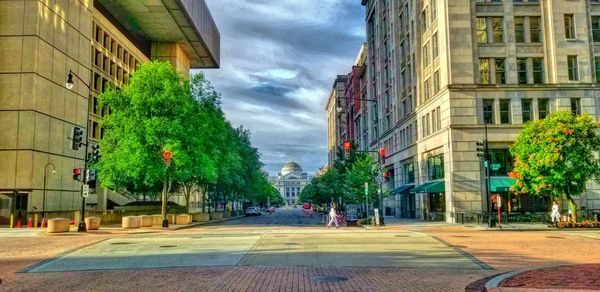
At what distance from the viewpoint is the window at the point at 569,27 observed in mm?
44594

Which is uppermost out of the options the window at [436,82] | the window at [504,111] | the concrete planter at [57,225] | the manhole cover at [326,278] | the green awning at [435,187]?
the window at [436,82]

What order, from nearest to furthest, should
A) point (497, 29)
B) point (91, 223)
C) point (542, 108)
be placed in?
point (91, 223) < point (542, 108) < point (497, 29)

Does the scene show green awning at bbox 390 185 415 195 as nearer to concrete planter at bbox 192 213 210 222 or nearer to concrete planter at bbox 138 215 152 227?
concrete planter at bbox 192 213 210 222

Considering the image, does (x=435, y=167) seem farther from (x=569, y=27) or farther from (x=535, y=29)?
(x=569, y=27)

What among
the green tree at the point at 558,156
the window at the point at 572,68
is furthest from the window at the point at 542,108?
the green tree at the point at 558,156

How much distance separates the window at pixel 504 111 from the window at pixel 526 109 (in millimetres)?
1188

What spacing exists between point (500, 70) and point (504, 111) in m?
3.53

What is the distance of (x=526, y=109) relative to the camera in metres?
43.8

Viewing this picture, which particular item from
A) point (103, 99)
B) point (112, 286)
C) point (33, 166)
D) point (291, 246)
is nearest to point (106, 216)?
point (33, 166)

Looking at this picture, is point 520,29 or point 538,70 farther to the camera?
point 520,29

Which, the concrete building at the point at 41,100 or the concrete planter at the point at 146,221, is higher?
the concrete building at the point at 41,100

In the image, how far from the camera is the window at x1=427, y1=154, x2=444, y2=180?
46594mm

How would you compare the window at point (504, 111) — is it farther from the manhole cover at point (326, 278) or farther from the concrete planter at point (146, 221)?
the manhole cover at point (326, 278)

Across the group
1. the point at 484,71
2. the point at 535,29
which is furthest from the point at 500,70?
the point at 535,29
